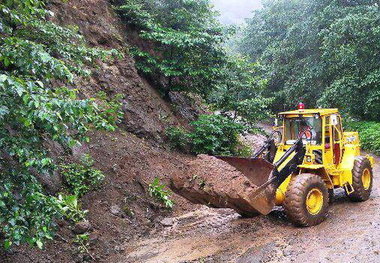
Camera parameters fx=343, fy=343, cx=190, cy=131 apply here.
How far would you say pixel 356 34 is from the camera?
1549cm

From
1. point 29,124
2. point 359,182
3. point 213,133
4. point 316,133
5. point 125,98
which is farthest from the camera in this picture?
point 213,133

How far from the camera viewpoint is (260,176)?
6.98 m

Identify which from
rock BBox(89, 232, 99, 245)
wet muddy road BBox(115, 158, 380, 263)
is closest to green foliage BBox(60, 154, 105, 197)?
rock BBox(89, 232, 99, 245)

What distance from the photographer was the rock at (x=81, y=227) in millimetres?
6191

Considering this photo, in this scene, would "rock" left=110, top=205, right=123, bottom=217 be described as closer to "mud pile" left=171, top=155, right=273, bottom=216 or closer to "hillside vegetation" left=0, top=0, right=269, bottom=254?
"hillside vegetation" left=0, top=0, right=269, bottom=254

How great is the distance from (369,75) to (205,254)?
1301cm

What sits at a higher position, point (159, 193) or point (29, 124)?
point (29, 124)

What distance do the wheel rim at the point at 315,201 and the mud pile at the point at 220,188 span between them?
0.93 metres

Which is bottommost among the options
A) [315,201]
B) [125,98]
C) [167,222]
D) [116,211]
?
[167,222]

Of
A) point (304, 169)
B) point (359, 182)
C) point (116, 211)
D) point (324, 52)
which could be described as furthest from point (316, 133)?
point (324, 52)

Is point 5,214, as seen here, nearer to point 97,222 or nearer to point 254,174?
point 97,222

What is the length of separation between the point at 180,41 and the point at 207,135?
296 centimetres

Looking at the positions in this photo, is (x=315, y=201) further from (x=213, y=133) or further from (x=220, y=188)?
(x=213, y=133)

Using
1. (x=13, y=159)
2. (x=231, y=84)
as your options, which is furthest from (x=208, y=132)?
(x=13, y=159)
